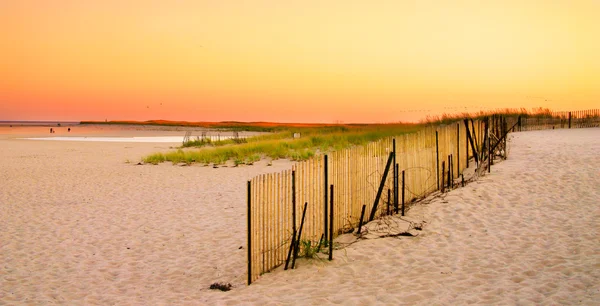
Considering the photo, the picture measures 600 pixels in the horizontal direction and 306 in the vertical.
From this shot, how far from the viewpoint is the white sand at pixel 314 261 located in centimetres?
599

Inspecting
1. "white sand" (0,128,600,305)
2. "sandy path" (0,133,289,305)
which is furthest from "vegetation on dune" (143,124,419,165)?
"white sand" (0,128,600,305)

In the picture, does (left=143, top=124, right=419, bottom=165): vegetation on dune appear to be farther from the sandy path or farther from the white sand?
the white sand

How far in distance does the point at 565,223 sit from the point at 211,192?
27.3 ft

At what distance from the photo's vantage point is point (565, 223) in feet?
28.4

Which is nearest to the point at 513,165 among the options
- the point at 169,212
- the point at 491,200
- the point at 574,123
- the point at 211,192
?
the point at 491,200

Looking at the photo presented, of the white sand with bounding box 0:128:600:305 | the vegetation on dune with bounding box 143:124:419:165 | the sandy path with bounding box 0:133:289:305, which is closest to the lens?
the white sand with bounding box 0:128:600:305

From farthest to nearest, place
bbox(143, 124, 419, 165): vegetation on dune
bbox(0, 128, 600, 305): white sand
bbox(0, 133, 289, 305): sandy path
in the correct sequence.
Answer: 1. bbox(143, 124, 419, 165): vegetation on dune
2. bbox(0, 133, 289, 305): sandy path
3. bbox(0, 128, 600, 305): white sand

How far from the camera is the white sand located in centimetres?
599

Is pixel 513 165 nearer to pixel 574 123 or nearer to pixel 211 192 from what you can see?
pixel 211 192

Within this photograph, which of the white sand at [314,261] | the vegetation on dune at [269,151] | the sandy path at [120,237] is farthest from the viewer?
the vegetation on dune at [269,151]

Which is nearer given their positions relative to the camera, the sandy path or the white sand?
the white sand

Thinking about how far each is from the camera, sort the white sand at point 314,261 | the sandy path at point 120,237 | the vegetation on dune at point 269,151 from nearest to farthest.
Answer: the white sand at point 314,261, the sandy path at point 120,237, the vegetation on dune at point 269,151

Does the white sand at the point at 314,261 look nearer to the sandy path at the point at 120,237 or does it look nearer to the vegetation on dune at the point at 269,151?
the sandy path at the point at 120,237

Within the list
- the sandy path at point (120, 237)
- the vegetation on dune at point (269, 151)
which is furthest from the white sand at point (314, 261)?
the vegetation on dune at point (269, 151)
